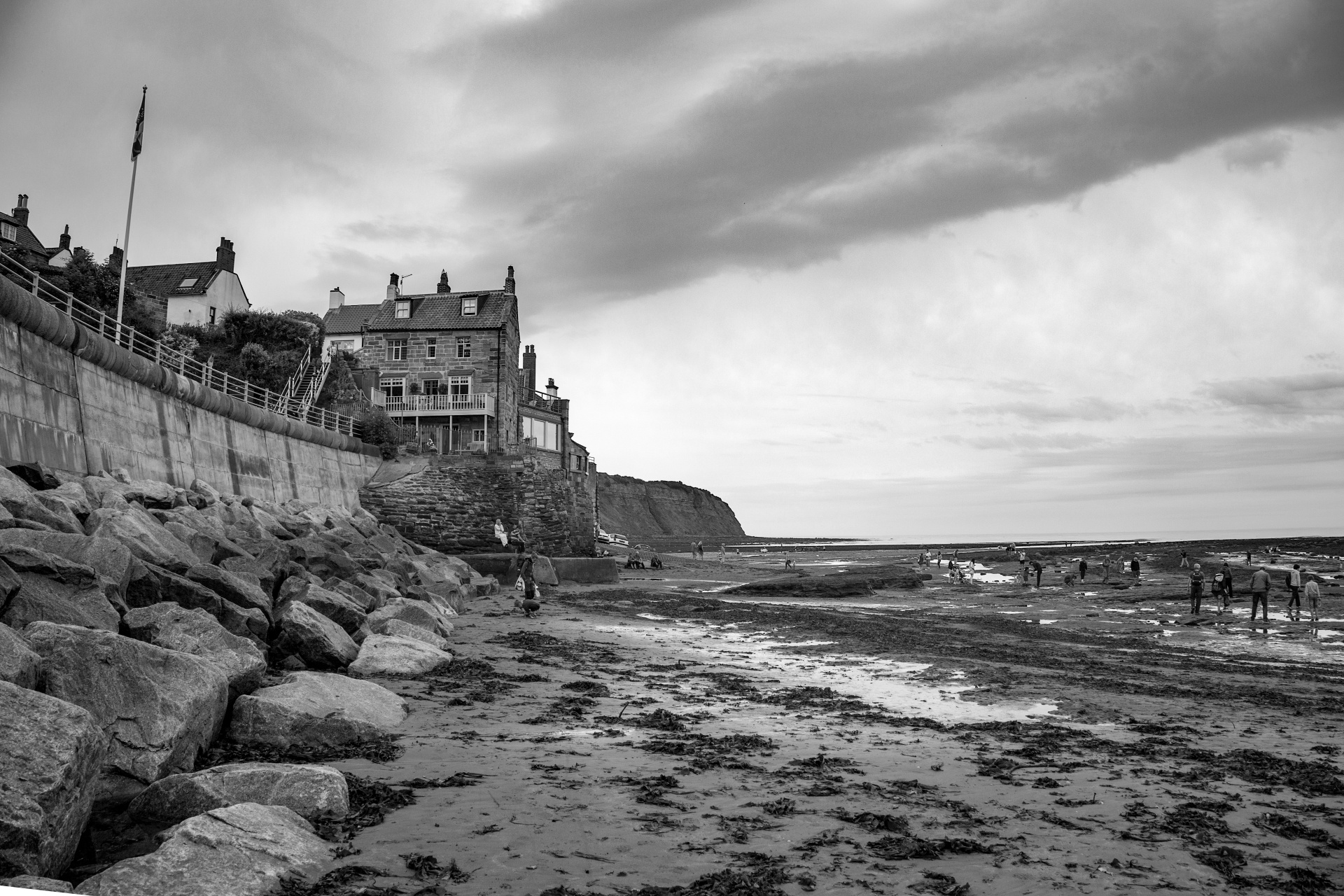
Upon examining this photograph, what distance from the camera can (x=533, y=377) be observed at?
61719 mm

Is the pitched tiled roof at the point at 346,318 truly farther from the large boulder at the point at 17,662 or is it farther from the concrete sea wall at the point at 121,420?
the large boulder at the point at 17,662

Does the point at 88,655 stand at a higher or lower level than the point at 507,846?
higher

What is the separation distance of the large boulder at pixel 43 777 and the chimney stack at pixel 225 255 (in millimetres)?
60199

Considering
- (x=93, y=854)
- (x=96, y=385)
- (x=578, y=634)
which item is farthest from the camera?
(x=96, y=385)

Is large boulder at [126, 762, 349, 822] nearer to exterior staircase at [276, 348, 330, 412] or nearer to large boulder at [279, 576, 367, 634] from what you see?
large boulder at [279, 576, 367, 634]

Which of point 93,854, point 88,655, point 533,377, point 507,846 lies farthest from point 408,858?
point 533,377

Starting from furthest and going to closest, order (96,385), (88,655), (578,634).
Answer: (96,385) < (578,634) < (88,655)

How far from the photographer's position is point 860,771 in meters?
7.01

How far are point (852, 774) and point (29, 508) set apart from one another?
29.9ft

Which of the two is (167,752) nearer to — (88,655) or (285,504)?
(88,655)

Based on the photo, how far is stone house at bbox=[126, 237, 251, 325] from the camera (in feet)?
180

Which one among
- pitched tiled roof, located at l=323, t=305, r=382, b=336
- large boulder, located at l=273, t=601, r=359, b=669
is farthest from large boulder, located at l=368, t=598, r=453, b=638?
pitched tiled roof, located at l=323, t=305, r=382, b=336

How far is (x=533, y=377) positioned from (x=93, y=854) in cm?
5788

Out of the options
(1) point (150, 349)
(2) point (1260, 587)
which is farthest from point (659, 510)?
(2) point (1260, 587)
